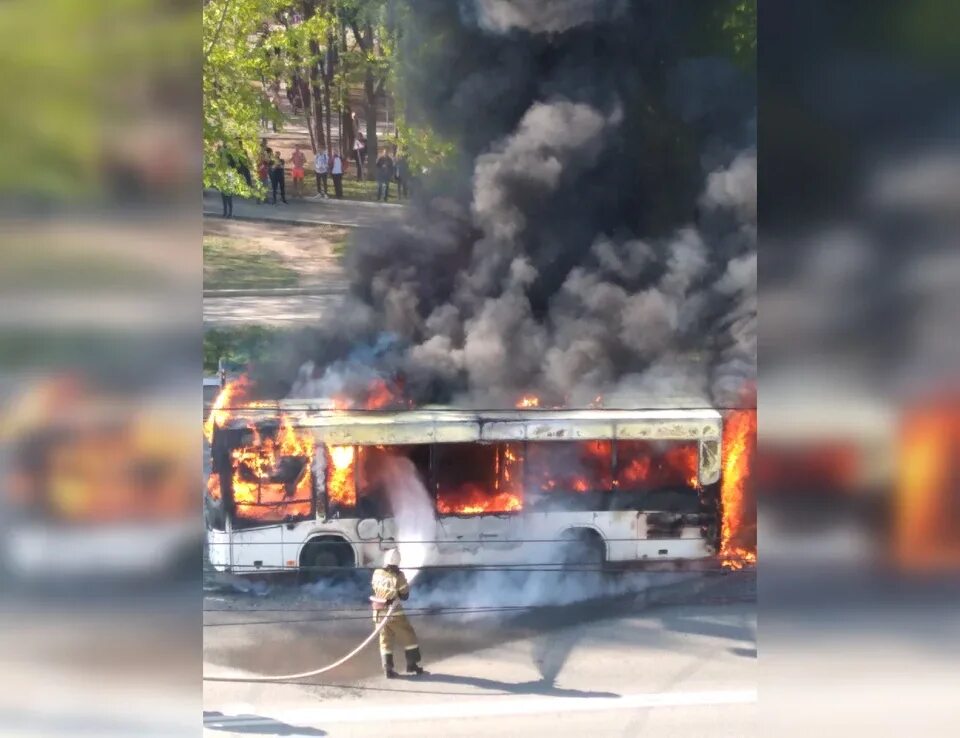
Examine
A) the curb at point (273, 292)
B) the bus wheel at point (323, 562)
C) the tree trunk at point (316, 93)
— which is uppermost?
the tree trunk at point (316, 93)

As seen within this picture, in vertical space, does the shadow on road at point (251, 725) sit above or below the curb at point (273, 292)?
below

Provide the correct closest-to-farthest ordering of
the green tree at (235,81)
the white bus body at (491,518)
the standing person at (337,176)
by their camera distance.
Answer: the green tree at (235,81) < the white bus body at (491,518) < the standing person at (337,176)

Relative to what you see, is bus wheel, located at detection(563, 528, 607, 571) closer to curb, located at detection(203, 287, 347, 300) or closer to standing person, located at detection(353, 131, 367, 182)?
curb, located at detection(203, 287, 347, 300)

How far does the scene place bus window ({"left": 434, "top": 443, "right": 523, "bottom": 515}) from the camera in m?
4.59

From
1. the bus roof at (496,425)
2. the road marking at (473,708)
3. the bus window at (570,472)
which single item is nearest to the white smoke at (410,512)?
the bus roof at (496,425)

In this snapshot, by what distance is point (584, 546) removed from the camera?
467cm

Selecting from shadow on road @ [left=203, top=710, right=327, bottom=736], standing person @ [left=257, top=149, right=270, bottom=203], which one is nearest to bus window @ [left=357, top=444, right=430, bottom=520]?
shadow on road @ [left=203, top=710, right=327, bottom=736]

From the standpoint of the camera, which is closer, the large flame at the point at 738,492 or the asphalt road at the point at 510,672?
the asphalt road at the point at 510,672

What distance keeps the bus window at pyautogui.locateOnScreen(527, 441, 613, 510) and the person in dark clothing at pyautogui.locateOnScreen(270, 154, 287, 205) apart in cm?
169

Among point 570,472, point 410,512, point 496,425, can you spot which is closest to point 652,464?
point 570,472

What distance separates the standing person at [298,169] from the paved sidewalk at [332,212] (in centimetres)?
5

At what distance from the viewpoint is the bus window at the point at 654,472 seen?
15.3ft

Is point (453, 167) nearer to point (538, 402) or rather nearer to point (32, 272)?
point (538, 402)

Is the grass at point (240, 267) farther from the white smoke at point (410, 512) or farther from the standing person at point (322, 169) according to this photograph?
the white smoke at point (410, 512)
